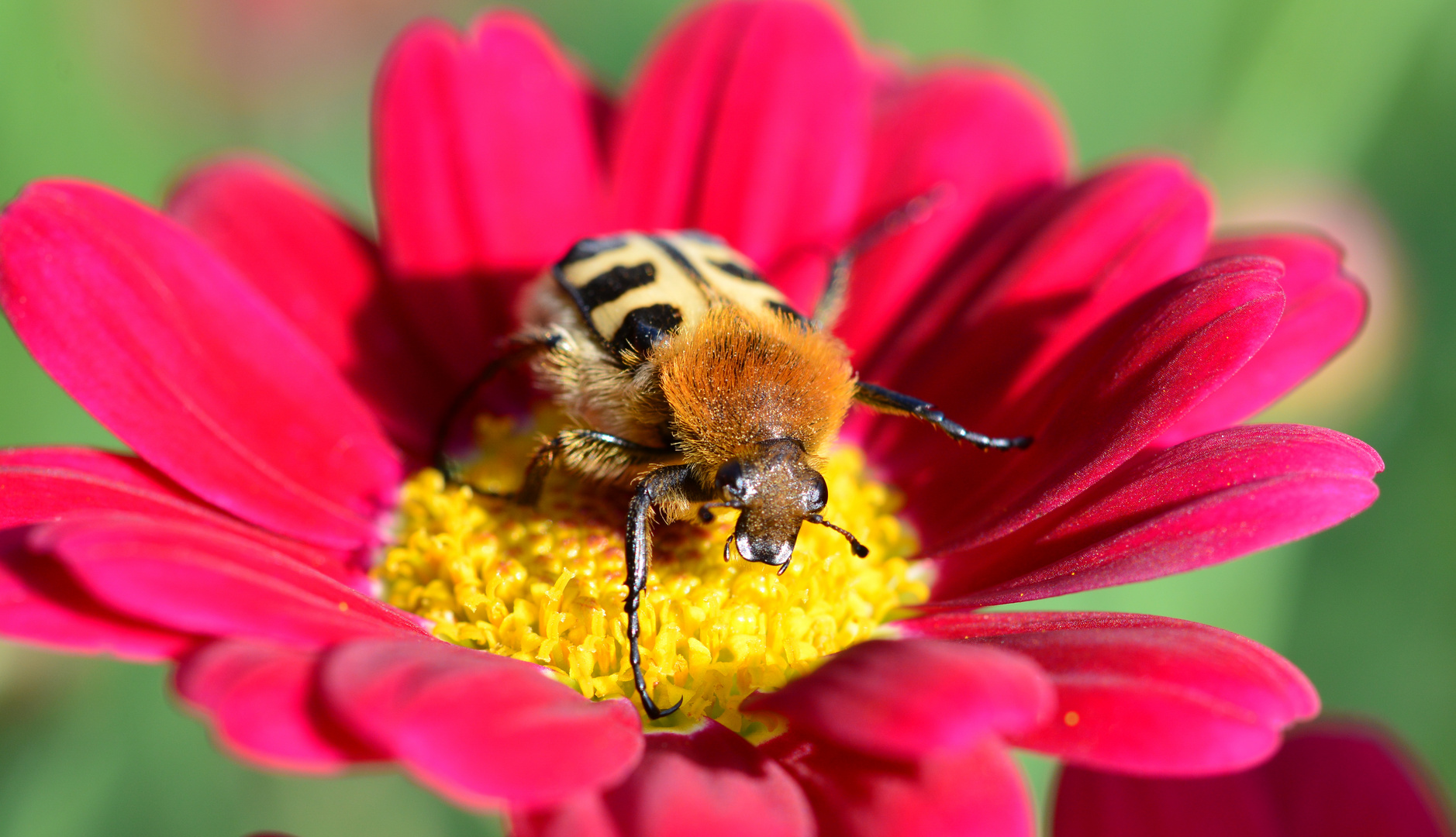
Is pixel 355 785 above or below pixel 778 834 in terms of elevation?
below

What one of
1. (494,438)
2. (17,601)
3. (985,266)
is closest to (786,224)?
(985,266)

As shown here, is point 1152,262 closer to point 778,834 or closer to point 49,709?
point 778,834

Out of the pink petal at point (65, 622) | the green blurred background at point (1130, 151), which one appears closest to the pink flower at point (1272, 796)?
the green blurred background at point (1130, 151)

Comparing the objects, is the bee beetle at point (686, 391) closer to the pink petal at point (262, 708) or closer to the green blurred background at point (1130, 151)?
the pink petal at point (262, 708)

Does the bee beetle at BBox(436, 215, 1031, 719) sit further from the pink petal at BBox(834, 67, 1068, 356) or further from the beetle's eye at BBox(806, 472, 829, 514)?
the pink petal at BBox(834, 67, 1068, 356)

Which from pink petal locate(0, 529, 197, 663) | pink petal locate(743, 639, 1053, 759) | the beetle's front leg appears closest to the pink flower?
pink petal locate(743, 639, 1053, 759)

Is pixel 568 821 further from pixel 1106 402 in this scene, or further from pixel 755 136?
pixel 755 136
